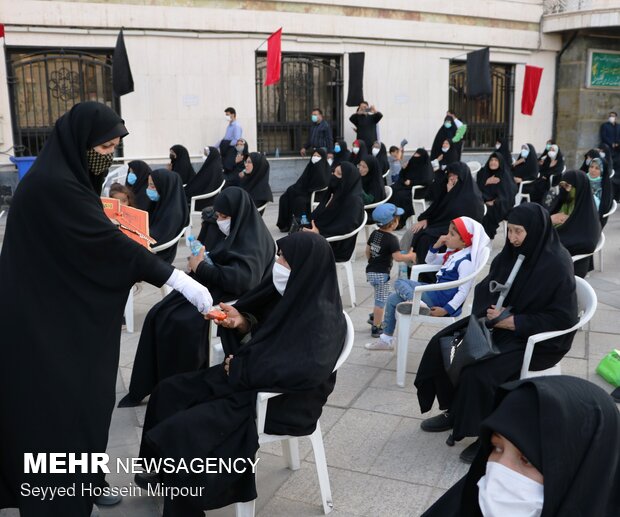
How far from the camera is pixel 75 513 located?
8.07 feet

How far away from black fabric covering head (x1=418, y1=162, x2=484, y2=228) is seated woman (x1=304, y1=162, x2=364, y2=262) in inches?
29.4

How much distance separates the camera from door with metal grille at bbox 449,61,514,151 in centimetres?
1728

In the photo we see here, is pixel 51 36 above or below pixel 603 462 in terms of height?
above

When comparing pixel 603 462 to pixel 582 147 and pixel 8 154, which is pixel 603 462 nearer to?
pixel 8 154

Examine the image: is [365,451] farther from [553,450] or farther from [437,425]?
[553,450]

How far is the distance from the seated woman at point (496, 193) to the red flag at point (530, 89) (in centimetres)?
734

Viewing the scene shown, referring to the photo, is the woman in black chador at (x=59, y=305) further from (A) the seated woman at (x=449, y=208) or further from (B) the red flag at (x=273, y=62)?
(B) the red flag at (x=273, y=62)

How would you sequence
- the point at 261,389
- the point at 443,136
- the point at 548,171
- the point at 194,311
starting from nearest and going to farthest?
the point at 261,389 → the point at 194,311 → the point at 548,171 → the point at 443,136

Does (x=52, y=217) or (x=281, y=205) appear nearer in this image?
(x=52, y=217)

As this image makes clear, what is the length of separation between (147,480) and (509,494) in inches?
Result: 76.1

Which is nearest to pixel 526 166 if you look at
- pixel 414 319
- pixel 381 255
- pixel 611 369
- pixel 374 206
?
pixel 374 206

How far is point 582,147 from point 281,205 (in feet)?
35.8

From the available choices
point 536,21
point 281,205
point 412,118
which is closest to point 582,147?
point 536,21

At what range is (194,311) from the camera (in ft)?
13.1
